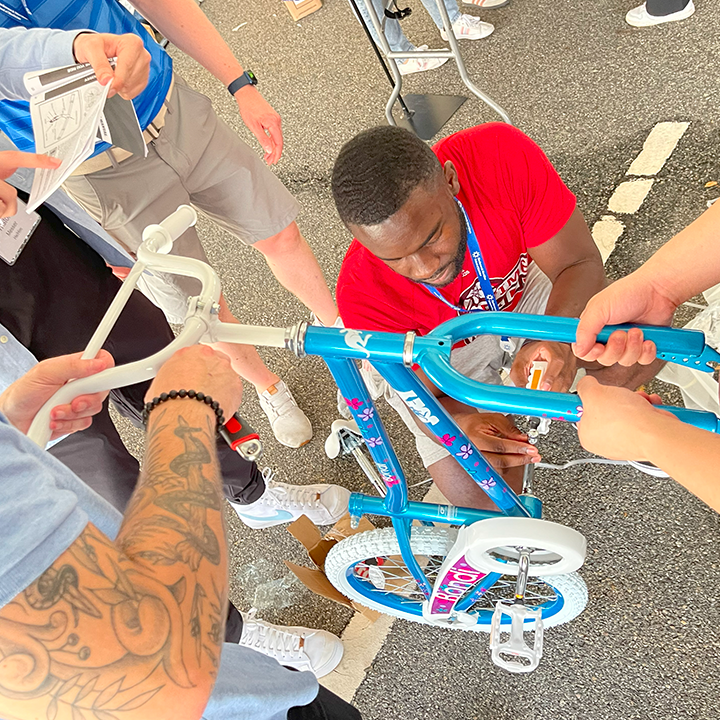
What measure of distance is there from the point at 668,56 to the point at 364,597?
2454 millimetres

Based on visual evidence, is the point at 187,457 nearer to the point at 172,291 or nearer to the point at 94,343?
the point at 94,343

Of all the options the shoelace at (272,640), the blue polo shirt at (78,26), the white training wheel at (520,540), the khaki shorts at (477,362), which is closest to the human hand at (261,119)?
the blue polo shirt at (78,26)

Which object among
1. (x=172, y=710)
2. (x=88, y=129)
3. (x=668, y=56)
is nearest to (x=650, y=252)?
(x=668, y=56)

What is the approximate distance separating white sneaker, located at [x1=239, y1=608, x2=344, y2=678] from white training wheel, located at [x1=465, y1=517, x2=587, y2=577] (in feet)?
2.26

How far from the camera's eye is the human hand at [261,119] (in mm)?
1734

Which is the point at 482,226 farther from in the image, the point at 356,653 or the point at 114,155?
the point at 356,653

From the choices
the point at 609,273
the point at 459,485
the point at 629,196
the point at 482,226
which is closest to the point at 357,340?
the point at 482,226

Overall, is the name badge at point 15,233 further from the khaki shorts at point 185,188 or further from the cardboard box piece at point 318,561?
the cardboard box piece at point 318,561

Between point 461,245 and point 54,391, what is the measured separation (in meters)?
0.86

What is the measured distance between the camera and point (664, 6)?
2785 mm

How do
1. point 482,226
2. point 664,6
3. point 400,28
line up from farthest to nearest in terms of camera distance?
point 400,28, point 664,6, point 482,226

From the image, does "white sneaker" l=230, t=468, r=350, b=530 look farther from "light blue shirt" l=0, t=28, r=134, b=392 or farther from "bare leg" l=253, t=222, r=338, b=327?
"light blue shirt" l=0, t=28, r=134, b=392

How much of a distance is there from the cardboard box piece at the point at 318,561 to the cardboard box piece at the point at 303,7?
3.20 meters

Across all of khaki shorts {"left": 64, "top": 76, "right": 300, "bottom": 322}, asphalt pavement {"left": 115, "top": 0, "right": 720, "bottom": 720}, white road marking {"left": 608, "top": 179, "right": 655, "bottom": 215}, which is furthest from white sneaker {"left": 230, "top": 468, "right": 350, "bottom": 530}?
white road marking {"left": 608, "top": 179, "right": 655, "bottom": 215}
